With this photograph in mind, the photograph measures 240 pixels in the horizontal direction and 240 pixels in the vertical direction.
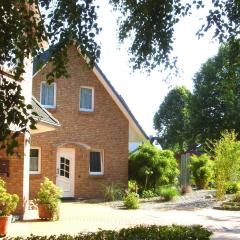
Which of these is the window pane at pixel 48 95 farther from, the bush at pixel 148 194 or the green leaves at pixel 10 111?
the green leaves at pixel 10 111

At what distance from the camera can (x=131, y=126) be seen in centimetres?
2758

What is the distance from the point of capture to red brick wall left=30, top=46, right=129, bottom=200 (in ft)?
78.8

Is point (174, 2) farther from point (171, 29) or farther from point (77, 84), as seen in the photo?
point (77, 84)

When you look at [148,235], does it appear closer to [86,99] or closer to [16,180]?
[16,180]

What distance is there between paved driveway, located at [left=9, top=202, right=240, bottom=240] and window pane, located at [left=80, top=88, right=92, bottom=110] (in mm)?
6208

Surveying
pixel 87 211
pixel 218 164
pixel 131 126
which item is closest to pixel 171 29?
pixel 87 211

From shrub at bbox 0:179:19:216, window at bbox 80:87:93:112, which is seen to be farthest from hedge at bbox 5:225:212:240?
window at bbox 80:87:93:112

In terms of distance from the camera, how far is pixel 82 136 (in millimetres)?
25312

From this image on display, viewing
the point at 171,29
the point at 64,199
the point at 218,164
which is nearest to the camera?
the point at 171,29

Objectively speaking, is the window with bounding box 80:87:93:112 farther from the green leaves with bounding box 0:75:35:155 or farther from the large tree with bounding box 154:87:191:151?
the large tree with bounding box 154:87:191:151

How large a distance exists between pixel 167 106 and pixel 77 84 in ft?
135

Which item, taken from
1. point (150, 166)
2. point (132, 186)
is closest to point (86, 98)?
point (150, 166)

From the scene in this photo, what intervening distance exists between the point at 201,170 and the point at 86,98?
972 centimetres

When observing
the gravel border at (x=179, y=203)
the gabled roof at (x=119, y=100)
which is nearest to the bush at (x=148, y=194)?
the gravel border at (x=179, y=203)
